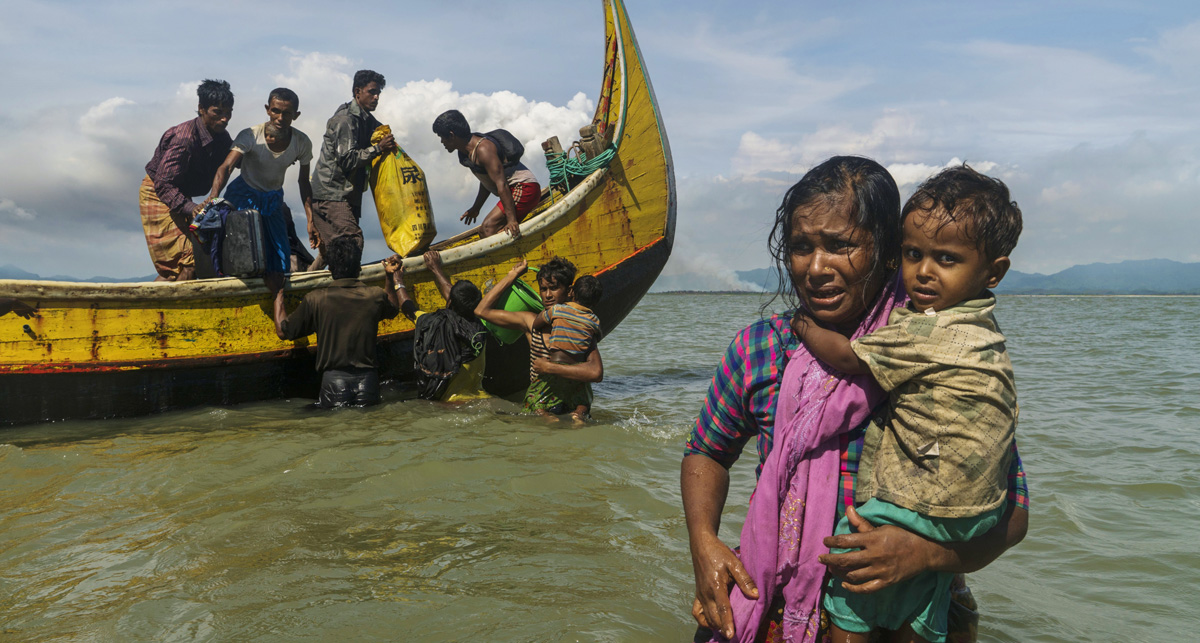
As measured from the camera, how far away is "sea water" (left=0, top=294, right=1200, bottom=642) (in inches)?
101

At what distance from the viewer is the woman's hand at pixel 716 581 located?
5.04 feet

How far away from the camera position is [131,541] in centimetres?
321

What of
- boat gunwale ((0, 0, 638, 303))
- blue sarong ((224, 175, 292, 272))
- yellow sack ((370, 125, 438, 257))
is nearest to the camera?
boat gunwale ((0, 0, 638, 303))

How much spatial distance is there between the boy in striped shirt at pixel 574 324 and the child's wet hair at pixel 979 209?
3986mm

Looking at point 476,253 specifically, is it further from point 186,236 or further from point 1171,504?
point 1171,504

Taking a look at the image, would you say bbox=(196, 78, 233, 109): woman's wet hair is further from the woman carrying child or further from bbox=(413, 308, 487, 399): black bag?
the woman carrying child

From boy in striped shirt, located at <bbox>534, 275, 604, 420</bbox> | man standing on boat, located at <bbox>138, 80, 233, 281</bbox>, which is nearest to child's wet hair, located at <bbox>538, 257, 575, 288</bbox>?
boy in striped shirt, located at <bbox>534, 275, 604, 420</bbox>

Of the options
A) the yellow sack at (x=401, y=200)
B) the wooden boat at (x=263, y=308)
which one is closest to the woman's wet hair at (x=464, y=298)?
the wooden boat at (x=263, y=308)

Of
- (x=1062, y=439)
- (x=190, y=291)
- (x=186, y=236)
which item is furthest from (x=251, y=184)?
(x=1062, y=439)

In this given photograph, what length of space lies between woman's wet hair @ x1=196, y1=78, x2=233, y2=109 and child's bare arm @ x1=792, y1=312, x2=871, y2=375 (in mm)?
5646

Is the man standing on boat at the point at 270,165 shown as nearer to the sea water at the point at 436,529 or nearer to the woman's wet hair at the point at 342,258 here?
the woman's wet hair at the point at 342,258

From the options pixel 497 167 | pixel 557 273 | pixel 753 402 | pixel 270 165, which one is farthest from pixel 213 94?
pixel 753 402

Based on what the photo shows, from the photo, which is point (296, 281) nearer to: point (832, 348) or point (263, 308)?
point (263, 308)

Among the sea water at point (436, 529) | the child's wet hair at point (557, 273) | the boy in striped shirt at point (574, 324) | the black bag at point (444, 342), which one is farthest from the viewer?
the black bag at point (444, 342)
